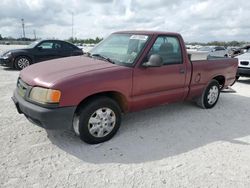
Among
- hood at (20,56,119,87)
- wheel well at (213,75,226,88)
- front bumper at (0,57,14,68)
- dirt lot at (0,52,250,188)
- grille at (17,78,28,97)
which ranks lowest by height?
front bumper at (0,57,14,68)

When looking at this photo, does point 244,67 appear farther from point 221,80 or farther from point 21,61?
point 21,61

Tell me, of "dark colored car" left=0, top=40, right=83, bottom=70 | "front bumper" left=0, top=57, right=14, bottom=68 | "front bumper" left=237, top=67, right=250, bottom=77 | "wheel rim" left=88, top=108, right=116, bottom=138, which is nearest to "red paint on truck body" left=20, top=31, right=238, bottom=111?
"wheel rim" left=88, top=108, right=116, bottom=138

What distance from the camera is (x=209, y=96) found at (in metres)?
5.65

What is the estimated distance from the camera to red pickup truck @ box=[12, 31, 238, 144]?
322 centimetres

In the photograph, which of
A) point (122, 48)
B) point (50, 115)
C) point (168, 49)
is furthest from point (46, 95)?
point (168, 49)

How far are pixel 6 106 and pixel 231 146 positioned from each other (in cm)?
460

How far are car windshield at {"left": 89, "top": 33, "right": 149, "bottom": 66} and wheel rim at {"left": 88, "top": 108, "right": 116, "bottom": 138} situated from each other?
859mm

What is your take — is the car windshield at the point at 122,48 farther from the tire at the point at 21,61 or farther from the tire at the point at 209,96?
the tire at the point at 21,61

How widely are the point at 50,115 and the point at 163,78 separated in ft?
7.03

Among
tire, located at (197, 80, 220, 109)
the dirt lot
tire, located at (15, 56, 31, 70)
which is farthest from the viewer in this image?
tire, located at (15, 56, 31, 70)

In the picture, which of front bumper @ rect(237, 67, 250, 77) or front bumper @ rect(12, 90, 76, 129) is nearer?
front bumper @ rect(12, 90, 76, 129)

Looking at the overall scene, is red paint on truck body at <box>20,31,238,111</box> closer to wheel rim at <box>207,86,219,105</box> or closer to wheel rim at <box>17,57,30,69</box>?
wheel rim at <box>207,86,219,105</box>

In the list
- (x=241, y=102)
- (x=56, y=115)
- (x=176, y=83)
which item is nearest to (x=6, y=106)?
(x=56, y=115)

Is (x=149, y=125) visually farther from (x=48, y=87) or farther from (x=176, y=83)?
(x=48, y=87)
